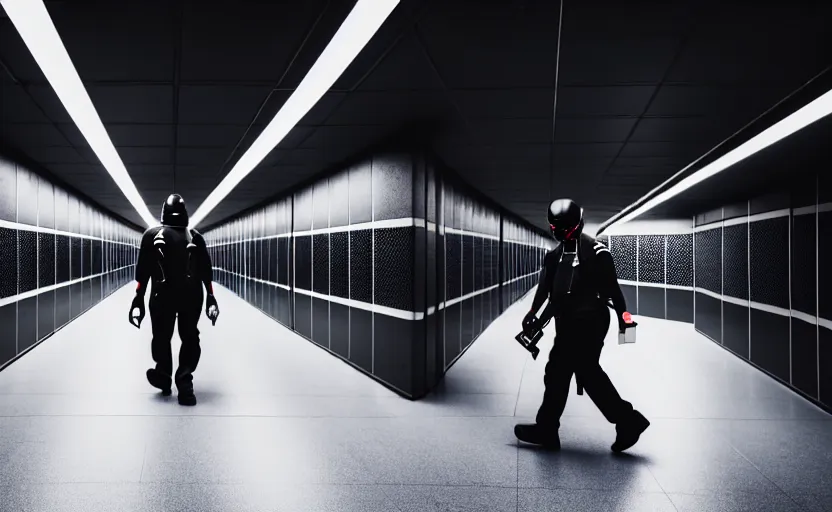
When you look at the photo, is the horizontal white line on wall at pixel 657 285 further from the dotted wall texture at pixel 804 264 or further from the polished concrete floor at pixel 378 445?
the dotted wall texture at pixel 804 264

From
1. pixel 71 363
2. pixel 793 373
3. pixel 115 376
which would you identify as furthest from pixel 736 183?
pixel 71 363

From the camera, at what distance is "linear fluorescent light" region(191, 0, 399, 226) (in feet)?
9.80

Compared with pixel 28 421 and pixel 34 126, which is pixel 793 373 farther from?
pixel 34 126

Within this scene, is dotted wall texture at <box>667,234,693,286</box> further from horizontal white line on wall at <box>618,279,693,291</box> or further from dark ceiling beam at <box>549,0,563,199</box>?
dark ceiling beam at <box>549,0,563,199</box>

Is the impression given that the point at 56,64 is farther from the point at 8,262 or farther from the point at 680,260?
the point at 680,260

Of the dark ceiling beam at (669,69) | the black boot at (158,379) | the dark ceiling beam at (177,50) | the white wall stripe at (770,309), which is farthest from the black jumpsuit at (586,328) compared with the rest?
the black boot at (158,379)

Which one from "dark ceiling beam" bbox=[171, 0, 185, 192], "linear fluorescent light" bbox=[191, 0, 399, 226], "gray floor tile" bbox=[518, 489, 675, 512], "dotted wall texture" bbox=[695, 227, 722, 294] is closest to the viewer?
"dark ceiling beam" bbox=[171, 0, 185, 192]

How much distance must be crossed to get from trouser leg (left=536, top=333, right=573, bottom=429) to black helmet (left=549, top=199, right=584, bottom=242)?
2.06ft

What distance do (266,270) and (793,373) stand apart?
365 inches

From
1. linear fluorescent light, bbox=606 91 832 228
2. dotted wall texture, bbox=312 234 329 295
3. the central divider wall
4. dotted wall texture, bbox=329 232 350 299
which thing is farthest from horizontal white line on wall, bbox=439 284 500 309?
linear fluorescent light, bbox=606 91 832 228

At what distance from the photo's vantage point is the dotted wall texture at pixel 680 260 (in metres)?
12.9

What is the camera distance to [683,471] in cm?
372

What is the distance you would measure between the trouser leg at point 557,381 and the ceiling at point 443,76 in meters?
1.61

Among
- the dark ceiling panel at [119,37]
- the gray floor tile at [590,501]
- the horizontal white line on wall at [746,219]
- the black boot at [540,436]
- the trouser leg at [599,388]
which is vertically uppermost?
the dark ceiling panel at [119,37]
